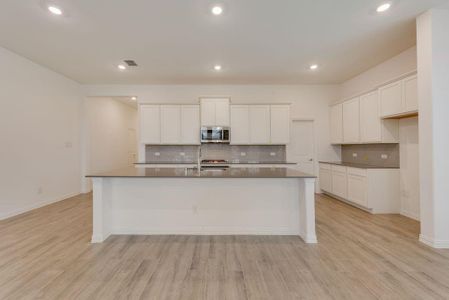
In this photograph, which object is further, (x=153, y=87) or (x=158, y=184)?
(x=153, y=87)

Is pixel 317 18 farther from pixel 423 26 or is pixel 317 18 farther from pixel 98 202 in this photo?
pixel 98 202

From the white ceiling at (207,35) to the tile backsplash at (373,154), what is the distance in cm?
175

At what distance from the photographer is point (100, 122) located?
6637mm

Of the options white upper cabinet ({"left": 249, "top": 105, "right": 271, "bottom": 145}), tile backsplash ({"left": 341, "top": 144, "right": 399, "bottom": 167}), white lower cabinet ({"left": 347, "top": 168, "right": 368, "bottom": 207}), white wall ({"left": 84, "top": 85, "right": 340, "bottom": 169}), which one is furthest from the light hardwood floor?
white wall ({"left": 84, "top": 85, "right": 340, "bottom": 169})

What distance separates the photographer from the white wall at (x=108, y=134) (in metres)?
6.14

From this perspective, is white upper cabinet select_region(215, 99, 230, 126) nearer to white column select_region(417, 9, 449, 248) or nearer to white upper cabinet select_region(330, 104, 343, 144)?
white upper cabinet select_region(330, 104, 343, 144)

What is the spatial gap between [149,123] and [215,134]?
1.69 metres

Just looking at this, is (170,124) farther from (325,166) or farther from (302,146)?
(325,166)

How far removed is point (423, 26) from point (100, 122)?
742 centimetres

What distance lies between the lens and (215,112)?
17.7 feet

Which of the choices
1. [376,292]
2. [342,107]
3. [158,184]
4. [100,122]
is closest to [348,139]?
[342,107]

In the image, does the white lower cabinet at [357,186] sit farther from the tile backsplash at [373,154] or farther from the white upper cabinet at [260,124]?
the white upper cabinet at [260,124]

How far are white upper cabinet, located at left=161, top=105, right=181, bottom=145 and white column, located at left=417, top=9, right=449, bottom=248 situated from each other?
459 centimetres

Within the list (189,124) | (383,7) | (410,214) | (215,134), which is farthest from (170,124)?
(410,214)
